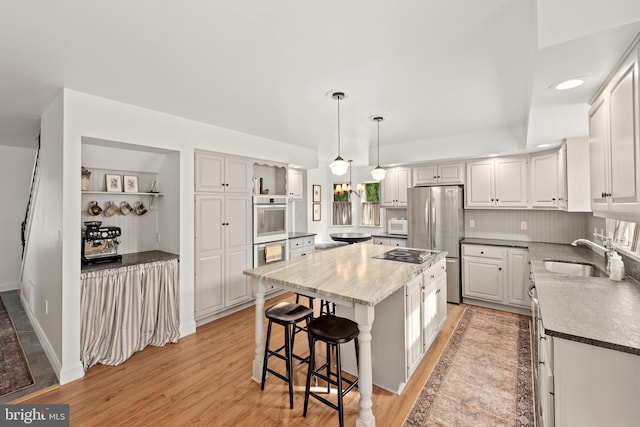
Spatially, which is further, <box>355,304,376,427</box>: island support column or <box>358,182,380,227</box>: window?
<box>358,182,380,227</box>: window

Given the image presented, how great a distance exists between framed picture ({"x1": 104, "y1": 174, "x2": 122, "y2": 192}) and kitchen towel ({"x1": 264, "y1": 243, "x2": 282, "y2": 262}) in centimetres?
199

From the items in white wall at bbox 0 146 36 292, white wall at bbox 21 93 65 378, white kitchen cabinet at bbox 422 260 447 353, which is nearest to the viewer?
white wall at bbox 21 93 65 378

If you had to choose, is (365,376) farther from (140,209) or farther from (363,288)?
(140,209)

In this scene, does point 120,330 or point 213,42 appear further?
point 120,330

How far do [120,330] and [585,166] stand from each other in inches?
204

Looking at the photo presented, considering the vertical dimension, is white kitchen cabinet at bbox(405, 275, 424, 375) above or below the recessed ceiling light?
below

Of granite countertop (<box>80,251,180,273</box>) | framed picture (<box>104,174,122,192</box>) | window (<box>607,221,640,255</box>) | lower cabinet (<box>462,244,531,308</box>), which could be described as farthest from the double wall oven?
window (<box>607,221,640,255</box>)

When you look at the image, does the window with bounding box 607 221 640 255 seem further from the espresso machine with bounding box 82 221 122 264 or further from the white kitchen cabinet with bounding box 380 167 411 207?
the espresso machine with bounding box 82 221 122 264

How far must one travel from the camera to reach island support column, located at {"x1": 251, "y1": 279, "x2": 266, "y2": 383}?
2387 millimetres

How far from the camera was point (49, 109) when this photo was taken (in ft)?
9.53

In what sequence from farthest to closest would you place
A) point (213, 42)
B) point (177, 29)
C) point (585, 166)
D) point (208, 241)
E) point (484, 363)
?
1. point (208, 241)
2. point (585, 166)
3. point (484, 363)
4. point (213, 42)
5. point (177, 29)

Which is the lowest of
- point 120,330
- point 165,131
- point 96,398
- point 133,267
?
point 96,398

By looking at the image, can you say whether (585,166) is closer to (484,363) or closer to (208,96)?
(484,363)

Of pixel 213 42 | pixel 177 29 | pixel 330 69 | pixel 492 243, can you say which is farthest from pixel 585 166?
pixel 177 29
